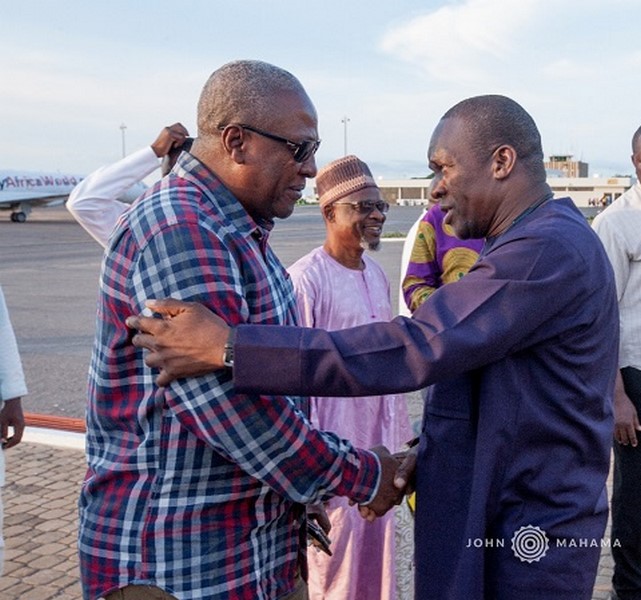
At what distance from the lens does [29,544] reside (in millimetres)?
4688

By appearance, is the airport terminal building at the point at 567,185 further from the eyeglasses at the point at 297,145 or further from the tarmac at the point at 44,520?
the eyeglasses at the point at 297,145

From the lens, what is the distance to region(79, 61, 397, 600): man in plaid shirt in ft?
6.00

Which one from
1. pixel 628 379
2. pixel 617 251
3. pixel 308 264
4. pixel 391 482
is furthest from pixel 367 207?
pixel 391 482

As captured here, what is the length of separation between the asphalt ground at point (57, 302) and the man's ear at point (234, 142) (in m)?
5.80

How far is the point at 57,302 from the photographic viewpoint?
1412 centimetres

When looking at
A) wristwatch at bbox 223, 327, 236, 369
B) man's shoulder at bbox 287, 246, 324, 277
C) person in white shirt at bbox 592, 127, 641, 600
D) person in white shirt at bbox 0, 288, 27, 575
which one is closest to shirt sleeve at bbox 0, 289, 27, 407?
person in white shirt at bbox 0, 288, 27, 575

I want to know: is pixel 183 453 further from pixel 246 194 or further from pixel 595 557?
pixel 595 557

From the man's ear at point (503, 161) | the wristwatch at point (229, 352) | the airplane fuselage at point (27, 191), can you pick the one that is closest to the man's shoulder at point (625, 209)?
→ the man's ear at point (503, 161)

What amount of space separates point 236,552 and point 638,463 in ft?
8.51

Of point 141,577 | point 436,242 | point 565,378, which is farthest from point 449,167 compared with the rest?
point 436,242

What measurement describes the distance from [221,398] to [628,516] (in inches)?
110

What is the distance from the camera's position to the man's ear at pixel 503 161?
6.93 ft

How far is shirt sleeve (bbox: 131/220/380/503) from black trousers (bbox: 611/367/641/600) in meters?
2.45

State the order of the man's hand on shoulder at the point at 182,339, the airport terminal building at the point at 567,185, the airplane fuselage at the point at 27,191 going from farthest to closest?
the airport terminal building at the point at 567,185 → the airplane fuselage at the point at 27,191 → the man's hand on shoulder at the point at 182,339
